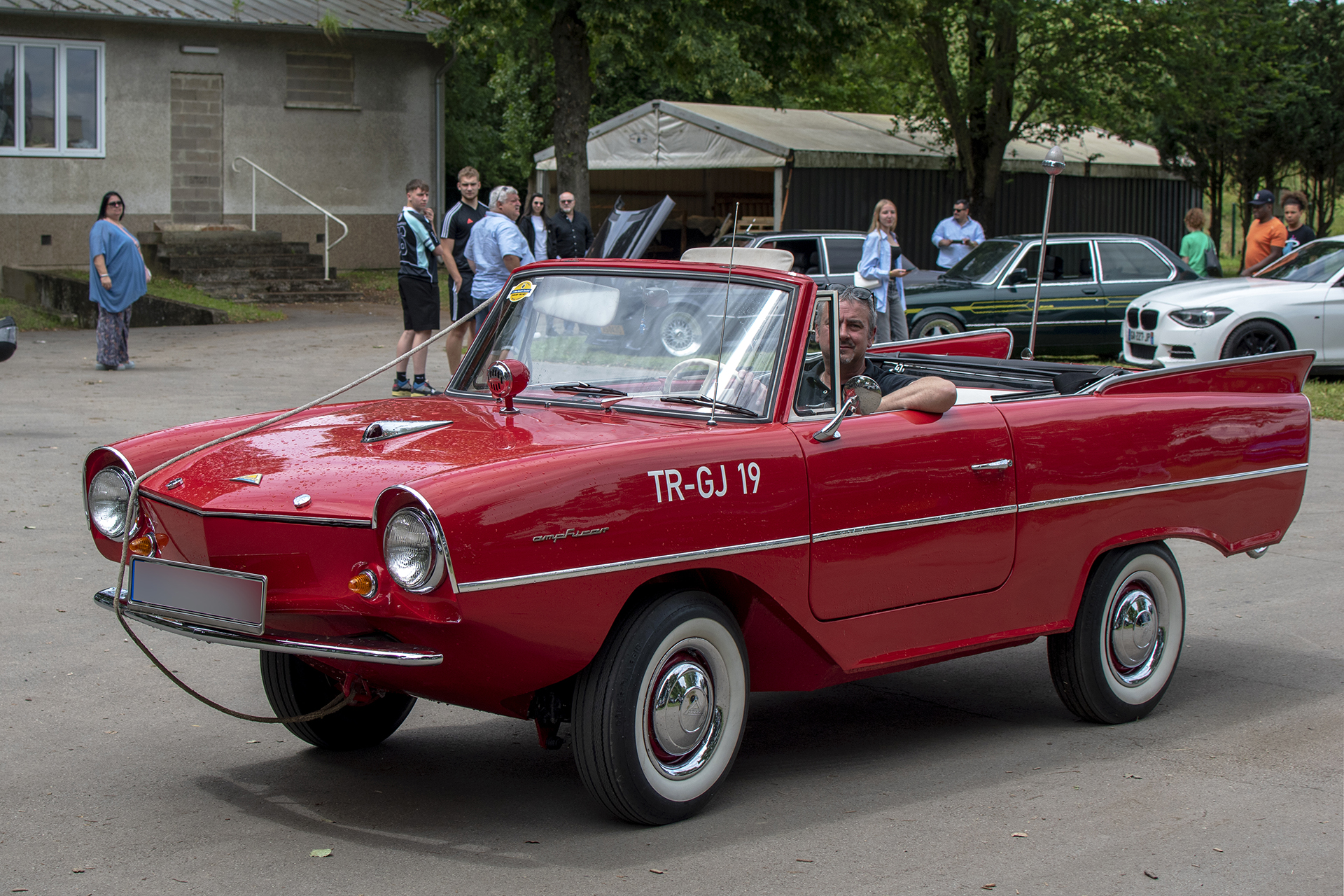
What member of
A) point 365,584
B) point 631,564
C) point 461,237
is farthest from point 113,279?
point 631,564

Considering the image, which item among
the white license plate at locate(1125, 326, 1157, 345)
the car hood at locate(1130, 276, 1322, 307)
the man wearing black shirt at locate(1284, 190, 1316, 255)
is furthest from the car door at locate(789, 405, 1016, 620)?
the man wearing black shirt at locate(1284, 190, 1316, 255)

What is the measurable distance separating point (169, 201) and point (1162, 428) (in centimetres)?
2493

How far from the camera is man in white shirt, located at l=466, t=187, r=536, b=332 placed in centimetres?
1319

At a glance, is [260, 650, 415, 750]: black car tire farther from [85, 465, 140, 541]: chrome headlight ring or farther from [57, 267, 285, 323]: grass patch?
[57, 267, 285, 323]: grass patch

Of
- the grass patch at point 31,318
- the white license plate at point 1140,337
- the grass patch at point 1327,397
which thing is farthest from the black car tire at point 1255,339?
the grass patch at point 31,318

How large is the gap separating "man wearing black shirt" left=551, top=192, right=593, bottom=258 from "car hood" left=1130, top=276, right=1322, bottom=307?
22.1 ft

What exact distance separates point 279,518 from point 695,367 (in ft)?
5.02

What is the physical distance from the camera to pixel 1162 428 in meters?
5.56

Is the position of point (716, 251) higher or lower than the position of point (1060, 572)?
higher

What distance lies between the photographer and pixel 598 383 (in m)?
5.04

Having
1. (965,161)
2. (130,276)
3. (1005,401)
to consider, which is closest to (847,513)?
(1005,401)

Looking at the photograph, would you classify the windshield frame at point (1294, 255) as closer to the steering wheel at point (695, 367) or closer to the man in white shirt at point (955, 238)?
the man in white shirt at point (955, 238)

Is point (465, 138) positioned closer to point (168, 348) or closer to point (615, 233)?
point (168, 348)

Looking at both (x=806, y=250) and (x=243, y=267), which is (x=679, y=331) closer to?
(x=806, y=250)
